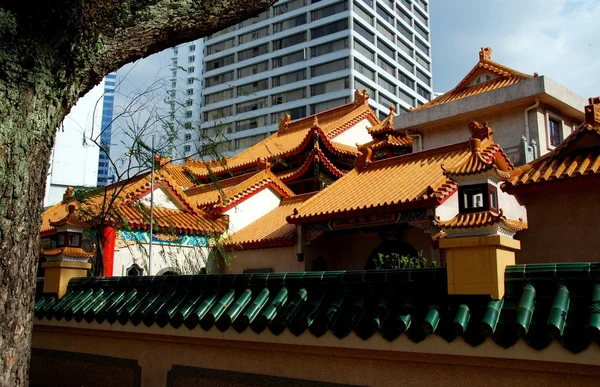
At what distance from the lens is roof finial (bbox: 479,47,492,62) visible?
1811cm

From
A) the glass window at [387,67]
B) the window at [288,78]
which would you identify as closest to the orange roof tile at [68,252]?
the window at [288,78]

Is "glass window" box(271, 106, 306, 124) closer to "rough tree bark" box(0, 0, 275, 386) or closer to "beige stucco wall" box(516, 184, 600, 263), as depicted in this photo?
"beige stucco wall" box(516, 184, 600, 263)

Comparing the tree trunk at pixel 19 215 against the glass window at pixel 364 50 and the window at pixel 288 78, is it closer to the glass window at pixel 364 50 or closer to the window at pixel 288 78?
the glass window at pixel 364 50

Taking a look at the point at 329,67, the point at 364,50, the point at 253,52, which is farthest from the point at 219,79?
the point at 364,50

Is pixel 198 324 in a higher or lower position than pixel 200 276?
lower

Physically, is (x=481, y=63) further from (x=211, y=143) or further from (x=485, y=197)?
(x=485, y=197)

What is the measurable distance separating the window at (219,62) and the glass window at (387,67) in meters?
16.3

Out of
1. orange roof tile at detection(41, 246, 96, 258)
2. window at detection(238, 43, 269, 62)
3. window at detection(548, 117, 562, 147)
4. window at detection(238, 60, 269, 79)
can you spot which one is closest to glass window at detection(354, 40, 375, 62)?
window at detection(238, 60, 269, 79)

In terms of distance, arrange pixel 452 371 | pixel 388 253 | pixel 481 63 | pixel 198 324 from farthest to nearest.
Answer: pixel 481 63 → pixel 388 253 → pixel 198 324 → pixel 452 371

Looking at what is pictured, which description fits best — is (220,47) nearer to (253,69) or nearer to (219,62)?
(219,62)

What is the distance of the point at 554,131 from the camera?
1586 cm

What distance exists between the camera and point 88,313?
654cm

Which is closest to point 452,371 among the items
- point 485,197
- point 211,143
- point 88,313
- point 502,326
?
point 502,326

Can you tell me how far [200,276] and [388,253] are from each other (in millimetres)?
8576
